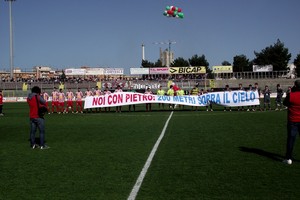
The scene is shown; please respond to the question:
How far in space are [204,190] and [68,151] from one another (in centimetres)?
532

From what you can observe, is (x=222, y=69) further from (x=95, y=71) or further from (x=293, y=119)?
(x=293, y=119)

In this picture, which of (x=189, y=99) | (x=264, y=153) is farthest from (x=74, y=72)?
(x=264, y=153)

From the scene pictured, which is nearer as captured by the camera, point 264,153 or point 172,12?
point 264,153

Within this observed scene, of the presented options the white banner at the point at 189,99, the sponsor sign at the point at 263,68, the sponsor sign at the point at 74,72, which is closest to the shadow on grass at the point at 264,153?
the white banner at the point at 189,99

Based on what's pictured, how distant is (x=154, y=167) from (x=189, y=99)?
60.4 ft

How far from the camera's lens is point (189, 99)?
86.5 feet

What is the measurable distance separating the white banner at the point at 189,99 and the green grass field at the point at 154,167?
40.2 ft

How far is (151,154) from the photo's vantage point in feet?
31.9

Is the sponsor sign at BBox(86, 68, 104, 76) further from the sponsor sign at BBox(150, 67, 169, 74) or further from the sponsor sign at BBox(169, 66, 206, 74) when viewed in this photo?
the sponsor sign at BBox(169, 66, 206, 74)

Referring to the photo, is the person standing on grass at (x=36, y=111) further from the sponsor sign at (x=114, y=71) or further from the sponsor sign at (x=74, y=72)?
the sponsor sign at (x=74, y=72)

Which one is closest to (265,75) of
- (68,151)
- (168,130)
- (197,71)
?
(197,71)

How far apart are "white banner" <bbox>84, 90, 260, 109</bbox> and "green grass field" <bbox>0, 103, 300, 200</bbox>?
1227 cm

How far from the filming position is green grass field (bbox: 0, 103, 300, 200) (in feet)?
20.9

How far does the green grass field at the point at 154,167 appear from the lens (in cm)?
637
